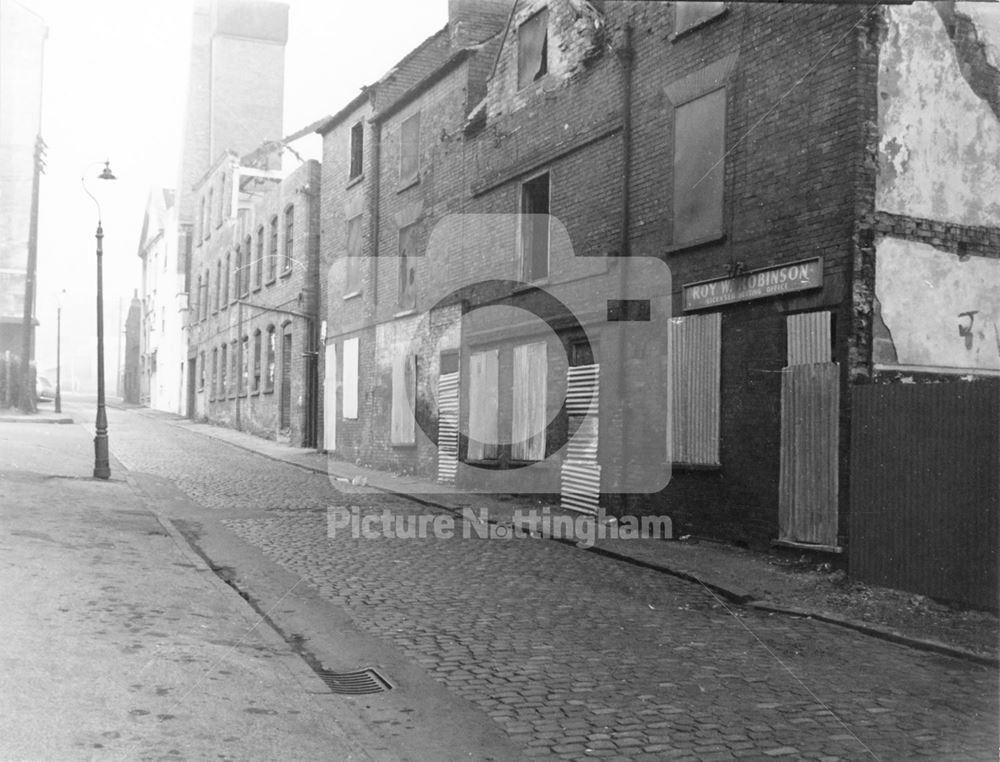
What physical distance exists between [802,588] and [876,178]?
439cm

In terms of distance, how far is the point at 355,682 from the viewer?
20.9ft

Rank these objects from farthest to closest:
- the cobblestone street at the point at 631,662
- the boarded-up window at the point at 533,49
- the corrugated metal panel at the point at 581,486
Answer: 1. the boarded-up window at the point at 533,49
2. the corrugated metal panel at the point at 581,486
3. the cobblestone street at the point at 631,662

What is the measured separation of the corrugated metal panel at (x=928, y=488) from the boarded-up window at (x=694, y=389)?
2477mm

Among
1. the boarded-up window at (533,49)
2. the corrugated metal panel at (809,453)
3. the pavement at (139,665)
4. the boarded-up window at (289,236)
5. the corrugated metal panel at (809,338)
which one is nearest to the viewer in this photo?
the pavement at (139,665)

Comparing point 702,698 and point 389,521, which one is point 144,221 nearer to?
point 389,521

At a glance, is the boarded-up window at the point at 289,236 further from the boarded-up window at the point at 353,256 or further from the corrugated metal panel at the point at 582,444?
the corrugated metal panel at the point at 582,444

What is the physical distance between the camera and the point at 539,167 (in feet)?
53.9

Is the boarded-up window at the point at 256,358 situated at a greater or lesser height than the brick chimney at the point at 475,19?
lesser

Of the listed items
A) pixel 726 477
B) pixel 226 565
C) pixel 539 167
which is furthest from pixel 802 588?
pixel 539 167

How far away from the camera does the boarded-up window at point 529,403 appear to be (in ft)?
53.2

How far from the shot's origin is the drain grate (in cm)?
617

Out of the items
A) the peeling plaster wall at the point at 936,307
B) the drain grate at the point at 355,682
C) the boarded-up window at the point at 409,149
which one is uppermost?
the boarded-up window at the point at 409,149

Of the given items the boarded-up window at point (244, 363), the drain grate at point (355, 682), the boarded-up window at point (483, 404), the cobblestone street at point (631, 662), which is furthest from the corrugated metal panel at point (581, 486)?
the boarded-up window at point (244, 363)

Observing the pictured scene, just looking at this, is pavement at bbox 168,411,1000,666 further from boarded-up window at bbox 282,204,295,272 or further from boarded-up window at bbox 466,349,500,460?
boarded-up window at bbox 282,204,295,272
